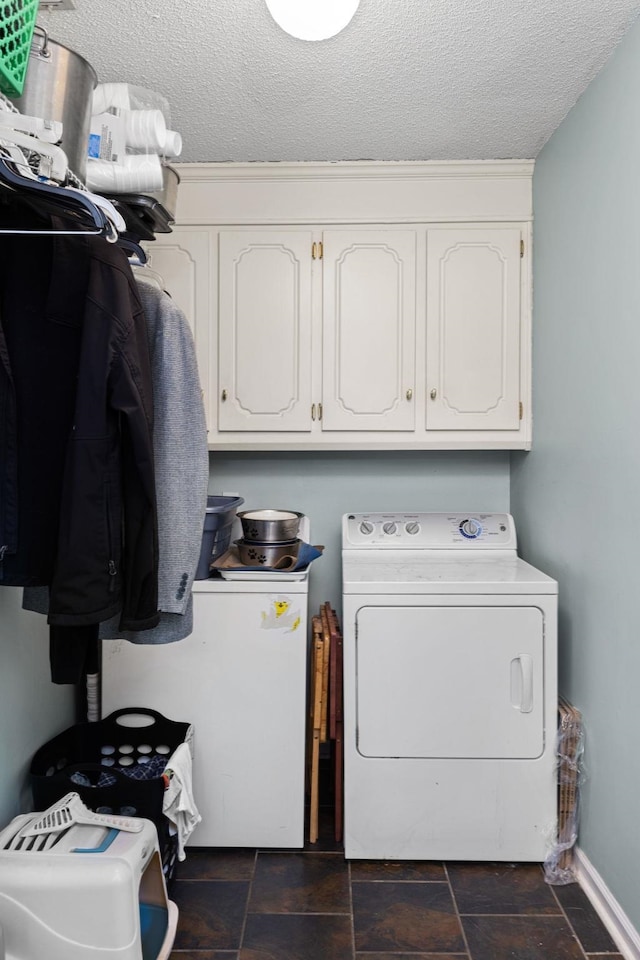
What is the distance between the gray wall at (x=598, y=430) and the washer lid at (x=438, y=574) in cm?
16

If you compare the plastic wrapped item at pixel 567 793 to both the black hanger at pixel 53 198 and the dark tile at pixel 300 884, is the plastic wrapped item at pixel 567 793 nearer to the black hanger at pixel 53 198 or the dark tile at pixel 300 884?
the dark tile at pixel 300 884

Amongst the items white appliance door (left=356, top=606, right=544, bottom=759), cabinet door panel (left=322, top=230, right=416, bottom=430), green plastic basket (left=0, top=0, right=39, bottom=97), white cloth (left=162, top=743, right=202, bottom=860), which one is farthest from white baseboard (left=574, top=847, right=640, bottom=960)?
green plastic basket (left=0, top=0, right=39, bottom=97)

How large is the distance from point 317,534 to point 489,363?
3.37 feet

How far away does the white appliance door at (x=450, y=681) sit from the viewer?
6.95 ft

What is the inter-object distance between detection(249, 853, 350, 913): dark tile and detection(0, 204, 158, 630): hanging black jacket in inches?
46.3

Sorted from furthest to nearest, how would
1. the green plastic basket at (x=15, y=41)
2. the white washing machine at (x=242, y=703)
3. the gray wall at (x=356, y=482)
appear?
1. the gray wall at (x=356, y=482)
2. the white washing machine at (x=242, y=703)
3. the green plastic basket at (x=15, y=41)

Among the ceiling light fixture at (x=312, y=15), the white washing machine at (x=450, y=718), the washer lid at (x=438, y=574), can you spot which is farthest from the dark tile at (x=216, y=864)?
the ceiling light fixture at (x=312, y=15)

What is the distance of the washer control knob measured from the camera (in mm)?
2650

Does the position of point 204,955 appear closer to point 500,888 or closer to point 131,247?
point 500,888

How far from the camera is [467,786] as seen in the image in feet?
6.98

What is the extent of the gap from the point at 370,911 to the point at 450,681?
706 millimetres

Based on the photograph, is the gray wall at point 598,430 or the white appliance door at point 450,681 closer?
the gray wall at point 598,430

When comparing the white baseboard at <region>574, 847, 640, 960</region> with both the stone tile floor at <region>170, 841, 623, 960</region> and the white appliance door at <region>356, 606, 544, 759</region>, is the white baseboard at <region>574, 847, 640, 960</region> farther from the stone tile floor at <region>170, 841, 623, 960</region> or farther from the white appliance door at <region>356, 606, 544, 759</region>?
the white appliance door at <region>356, 606, 544, 759</region>

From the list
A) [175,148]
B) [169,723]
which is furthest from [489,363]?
[169,723]
